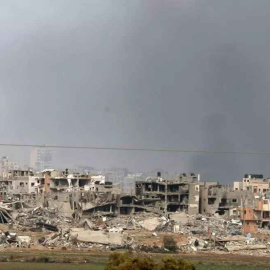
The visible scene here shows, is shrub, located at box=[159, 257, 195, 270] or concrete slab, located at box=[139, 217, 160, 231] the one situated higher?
shrub, located at box=[159, 257, 195, 270]

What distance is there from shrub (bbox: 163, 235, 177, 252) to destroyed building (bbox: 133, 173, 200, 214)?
1744cm

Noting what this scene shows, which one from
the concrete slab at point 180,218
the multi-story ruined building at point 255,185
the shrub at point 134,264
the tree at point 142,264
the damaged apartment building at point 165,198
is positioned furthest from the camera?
the multi-story ruined building at point 255,185

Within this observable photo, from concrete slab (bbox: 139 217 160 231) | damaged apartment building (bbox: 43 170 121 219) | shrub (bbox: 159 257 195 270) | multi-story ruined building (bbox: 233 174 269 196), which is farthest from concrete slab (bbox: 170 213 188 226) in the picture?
shrub (bbox: 159 257 195 270)

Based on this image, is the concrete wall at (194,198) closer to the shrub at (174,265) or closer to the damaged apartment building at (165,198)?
the damaged apartment building at (165,198)

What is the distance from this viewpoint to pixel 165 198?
88500 mm

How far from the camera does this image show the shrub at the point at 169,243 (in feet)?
223

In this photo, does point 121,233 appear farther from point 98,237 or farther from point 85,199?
point 85,199

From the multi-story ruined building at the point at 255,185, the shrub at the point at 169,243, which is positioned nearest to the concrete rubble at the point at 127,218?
the shrub at the point at 169,243

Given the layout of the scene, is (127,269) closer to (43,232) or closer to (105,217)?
(43,232)

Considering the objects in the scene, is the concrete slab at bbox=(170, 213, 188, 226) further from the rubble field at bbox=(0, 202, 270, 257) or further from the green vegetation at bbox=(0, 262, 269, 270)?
the green vegetation at bbox=(0, 262, 269, 270)

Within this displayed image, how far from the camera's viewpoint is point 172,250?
6738 centimetres

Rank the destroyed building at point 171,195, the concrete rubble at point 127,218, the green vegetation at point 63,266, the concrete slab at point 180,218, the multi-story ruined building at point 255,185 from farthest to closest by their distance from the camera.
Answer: the multi-story ruined building at point 255,185 → the destroyed building at point 171,195 → the concrete slab at point 180,218 → the concrete rubble at point 127,218 → the green vegetation at point 63,266

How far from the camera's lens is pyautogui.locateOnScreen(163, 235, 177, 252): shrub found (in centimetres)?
6788

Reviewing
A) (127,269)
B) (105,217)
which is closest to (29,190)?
(105,217)
